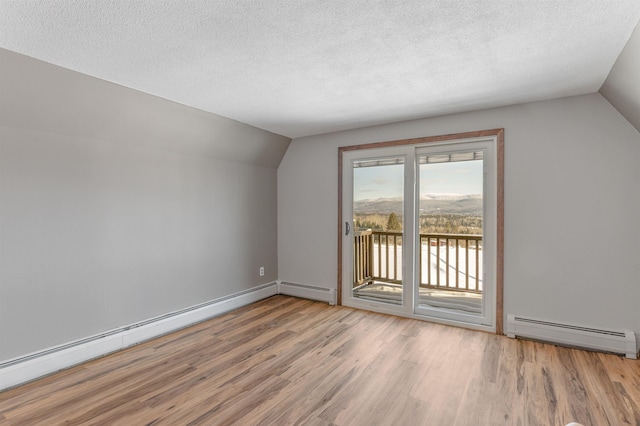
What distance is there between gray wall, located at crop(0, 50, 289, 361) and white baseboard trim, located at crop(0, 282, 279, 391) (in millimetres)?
69

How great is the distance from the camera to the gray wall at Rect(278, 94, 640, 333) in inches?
112

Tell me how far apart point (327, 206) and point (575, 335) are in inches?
118

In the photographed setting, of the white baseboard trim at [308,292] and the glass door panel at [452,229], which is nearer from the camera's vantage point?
the glass door panel at [452,229]

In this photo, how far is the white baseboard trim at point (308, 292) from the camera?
442cm

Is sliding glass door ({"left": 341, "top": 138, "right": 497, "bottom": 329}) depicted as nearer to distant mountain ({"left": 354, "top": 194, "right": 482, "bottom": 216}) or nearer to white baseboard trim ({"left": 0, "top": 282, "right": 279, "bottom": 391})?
distant mountain ({"left": 354, "top": 194, "right": 482, "bottom": 216})

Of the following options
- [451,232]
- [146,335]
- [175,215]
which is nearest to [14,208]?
[175,215]

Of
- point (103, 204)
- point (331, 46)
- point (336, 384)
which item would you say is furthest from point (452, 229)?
point (103, 204)

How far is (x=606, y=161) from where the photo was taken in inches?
114

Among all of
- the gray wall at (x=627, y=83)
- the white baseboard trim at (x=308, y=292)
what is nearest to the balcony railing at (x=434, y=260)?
the white baseboard trim at (x=308, y=292)

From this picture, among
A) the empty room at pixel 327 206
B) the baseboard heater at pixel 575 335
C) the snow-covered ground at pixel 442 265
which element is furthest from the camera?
the snow-covered ground at pixel 442 265

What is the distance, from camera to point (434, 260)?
188 inches

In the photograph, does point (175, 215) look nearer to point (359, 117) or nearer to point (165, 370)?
point (165, 370)

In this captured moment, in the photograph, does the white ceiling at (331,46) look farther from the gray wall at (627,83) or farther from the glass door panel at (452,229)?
the glass door panel at (452,229)

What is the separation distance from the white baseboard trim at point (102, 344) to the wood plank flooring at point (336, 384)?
99 millimetres
